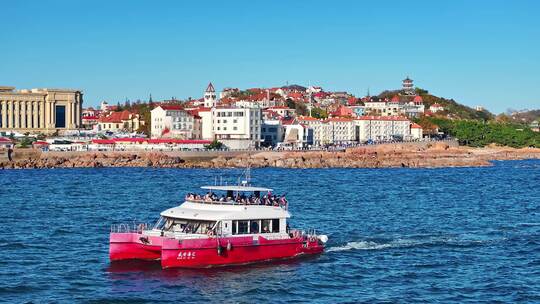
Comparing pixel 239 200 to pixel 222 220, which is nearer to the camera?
pixel 222 220

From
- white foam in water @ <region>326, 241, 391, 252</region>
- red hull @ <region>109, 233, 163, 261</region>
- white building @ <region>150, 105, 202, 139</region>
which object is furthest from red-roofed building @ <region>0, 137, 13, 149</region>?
red hull @ <region>109, 233, 163, 261</region>

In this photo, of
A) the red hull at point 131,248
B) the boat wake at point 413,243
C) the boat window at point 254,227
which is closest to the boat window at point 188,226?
the red hull at point 131,248

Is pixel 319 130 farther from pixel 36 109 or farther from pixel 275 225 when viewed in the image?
pixel 275 225

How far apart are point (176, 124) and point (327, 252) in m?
126

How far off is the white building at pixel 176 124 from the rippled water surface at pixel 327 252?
8417cm

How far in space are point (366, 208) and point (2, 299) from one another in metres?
36.2

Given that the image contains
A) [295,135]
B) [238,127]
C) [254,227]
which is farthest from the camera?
Answer: [295,135]

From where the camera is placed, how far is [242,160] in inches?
5187

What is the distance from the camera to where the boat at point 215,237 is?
36.2 m

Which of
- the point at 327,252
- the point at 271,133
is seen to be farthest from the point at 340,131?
the point at 327,252

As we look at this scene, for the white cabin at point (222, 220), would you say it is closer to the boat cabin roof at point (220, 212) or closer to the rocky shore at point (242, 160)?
the boat cabin roof at point (220, 212)

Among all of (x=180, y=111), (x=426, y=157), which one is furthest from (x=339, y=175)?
(x=180, y=111)

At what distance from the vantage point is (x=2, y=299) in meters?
31.3

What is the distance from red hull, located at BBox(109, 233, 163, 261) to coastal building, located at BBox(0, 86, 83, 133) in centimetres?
15625
